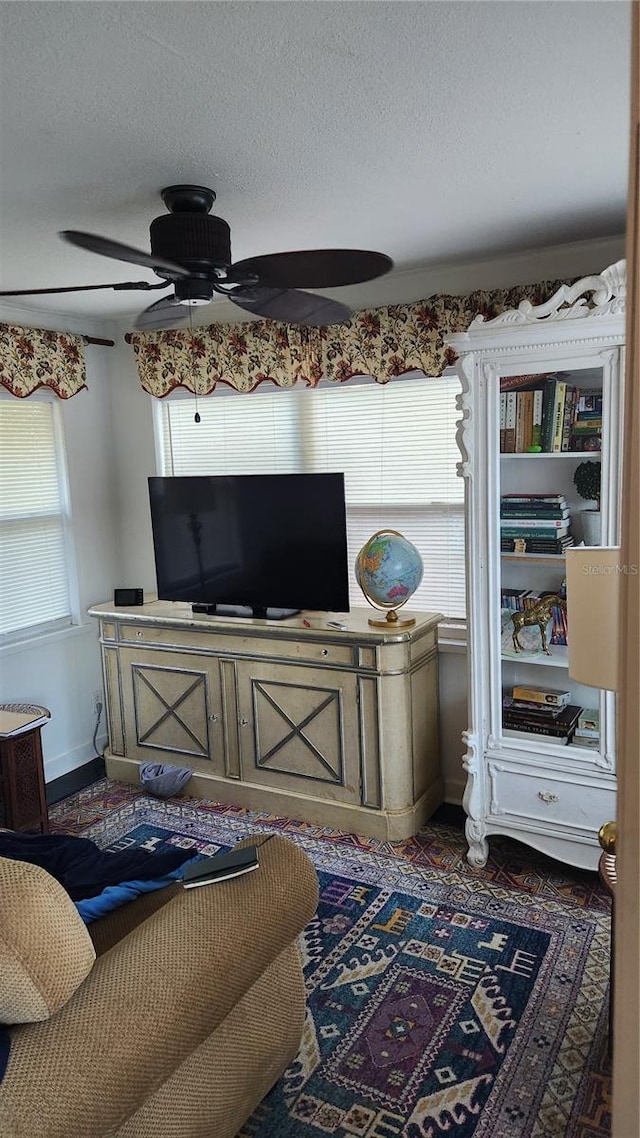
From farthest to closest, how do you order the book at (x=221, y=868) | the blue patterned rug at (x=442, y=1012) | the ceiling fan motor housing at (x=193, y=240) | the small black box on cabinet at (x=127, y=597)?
1. the small black box on cabinet at (x=127, y=597)
2. the ceiling fan motor housing at (x=193, y=240)
3. the blue patterned rug at (x=442, y=1012)
4. the book at (x=221, y=868)

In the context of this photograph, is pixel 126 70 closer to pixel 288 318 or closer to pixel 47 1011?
pixel 288 318

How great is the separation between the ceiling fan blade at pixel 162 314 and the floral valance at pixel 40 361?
1487 millimetres

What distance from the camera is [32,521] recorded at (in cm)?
413

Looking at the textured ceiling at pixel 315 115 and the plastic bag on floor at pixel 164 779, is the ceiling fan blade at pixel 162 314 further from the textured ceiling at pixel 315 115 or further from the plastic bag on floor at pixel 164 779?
the plastic bag on floor at pixel 164 779

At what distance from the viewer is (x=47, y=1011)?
1396 millimetres

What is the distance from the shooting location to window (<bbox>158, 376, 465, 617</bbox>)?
143 inches

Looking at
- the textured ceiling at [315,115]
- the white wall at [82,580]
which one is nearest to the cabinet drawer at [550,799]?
the textured ceiling at [315,115]

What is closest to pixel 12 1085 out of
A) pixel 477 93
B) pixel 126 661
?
pixel 477 93

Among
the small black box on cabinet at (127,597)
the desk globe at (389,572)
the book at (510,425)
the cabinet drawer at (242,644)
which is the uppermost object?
the book at (510,425)

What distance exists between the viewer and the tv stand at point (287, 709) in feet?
11.1

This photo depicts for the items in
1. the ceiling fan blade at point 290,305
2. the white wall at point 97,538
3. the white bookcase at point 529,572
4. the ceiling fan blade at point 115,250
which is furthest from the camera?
the white wall at point 97,538

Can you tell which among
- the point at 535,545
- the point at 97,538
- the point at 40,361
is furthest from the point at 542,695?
the point at 40,361

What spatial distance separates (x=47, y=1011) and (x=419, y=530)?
2.73 metres

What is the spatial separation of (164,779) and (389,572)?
5.26 feet
